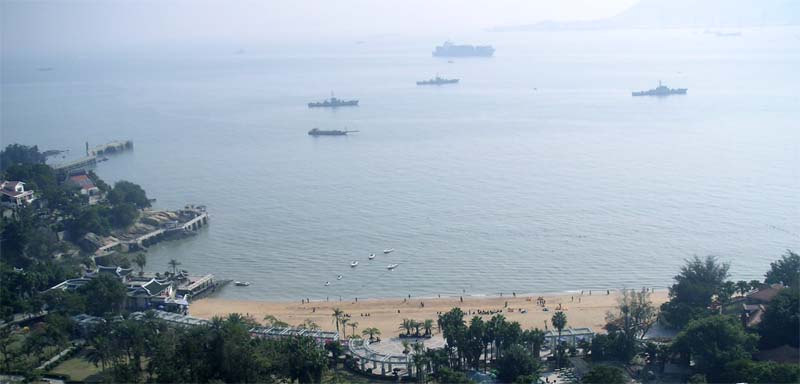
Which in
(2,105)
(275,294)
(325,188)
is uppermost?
(2,105)

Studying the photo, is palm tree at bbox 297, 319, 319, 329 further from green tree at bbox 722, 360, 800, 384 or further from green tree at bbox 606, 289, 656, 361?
green tree at bbox 722, 360, 800, 384

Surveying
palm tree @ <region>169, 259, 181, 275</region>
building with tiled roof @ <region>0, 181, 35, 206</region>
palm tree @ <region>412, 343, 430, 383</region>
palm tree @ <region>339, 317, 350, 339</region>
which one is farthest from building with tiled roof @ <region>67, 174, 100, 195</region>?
palm tree @ <region>412, 343, 430, 383</region>

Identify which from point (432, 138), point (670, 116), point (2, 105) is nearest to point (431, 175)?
point (432, 138)

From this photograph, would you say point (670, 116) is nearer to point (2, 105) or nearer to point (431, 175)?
point (431, 175)

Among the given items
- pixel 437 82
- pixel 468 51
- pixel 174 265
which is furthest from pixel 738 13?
pixel 174 265

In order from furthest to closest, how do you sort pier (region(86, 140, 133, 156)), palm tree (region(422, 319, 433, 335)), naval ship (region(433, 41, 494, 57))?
naval ship (region(433, 41, 494, 57))
pier (region(86, 140, 133, 156))
palm tree (region(422, 319, 433, 335))

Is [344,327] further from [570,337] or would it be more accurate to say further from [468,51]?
[468,51]
